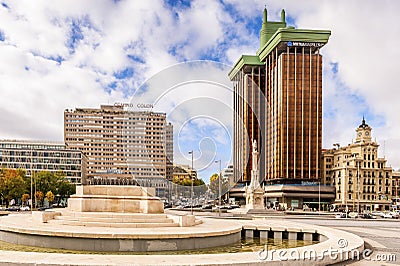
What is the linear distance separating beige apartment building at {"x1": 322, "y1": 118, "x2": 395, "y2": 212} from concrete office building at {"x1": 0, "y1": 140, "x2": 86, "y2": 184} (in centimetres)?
7429

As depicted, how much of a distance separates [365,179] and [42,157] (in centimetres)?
9450

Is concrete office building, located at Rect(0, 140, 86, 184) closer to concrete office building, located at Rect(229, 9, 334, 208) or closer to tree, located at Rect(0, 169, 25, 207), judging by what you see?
tree, located at Rect(0, 169, 25, 207)

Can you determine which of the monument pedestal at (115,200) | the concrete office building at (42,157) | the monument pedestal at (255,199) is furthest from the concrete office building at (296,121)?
the monument pedestal at (115,200)

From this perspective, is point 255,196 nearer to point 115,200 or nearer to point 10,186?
point 10,186

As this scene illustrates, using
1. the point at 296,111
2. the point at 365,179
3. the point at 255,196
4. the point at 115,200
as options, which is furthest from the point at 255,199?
the point at 296,111

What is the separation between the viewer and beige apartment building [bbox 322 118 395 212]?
11044cm

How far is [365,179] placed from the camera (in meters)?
111

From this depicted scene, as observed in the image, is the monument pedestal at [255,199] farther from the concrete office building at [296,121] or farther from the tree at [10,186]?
the concrete office building at [296,121]

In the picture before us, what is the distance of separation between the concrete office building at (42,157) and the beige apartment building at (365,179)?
74.3 meters

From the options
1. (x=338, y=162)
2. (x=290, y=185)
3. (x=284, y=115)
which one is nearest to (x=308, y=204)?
(x=290, y=185)

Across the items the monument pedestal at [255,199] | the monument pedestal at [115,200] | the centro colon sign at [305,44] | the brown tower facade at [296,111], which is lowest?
the monument pedestal at [255,199]

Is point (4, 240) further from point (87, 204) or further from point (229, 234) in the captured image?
point (229, 234)

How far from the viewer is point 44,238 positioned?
60.5 ft

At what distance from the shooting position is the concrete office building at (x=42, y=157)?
414 ft
